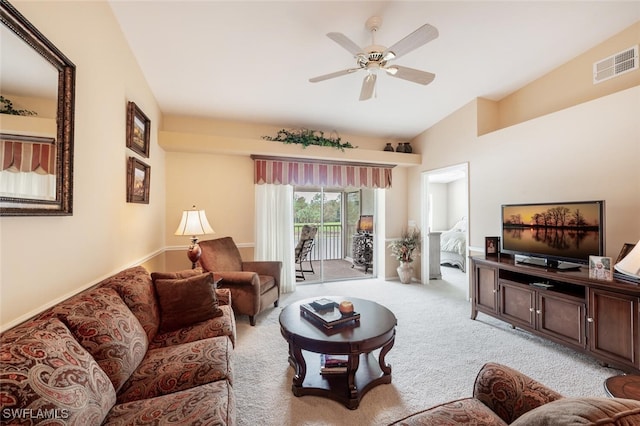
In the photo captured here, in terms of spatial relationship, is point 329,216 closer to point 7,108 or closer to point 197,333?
point 197,333

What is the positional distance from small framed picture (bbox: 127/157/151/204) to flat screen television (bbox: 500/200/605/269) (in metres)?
4.07

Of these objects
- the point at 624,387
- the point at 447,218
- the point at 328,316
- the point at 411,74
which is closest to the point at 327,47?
the point at 411,74

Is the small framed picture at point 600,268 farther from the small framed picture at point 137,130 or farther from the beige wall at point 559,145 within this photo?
the small framed picture at point 137,130

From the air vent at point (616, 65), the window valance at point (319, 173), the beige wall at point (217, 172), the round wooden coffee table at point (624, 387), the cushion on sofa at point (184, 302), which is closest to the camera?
the round wooden coffee table at point (624, 387)

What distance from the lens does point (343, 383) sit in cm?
196

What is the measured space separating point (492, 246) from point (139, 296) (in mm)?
3771

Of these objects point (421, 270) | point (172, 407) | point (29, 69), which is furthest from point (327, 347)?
point (421, 270)

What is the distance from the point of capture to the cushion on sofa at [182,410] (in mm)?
1070

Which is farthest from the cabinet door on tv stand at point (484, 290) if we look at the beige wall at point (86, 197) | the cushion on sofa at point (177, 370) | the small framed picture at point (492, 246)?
the beige wall at point (86, 197)

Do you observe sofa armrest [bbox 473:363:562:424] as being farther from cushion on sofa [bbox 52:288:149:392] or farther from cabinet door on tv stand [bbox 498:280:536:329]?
cabinet door on tv stand [bbox 498:280:536:329]

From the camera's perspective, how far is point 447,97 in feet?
12.4

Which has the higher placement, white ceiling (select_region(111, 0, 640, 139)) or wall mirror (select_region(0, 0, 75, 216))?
white ceiling (select_region(111, 0, 640, 139))

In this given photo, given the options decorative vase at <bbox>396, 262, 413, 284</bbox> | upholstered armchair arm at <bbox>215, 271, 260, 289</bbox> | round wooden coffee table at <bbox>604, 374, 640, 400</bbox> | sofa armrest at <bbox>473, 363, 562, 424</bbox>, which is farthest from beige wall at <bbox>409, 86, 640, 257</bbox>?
upholstered armchair arm at <bbox>215, 271, 260, 289</bbox>

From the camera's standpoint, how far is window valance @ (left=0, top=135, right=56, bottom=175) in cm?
109
